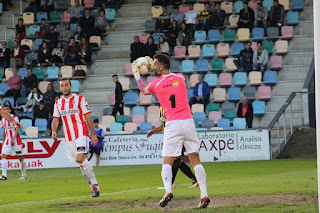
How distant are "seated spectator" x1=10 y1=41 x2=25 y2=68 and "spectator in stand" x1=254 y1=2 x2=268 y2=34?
35.1ft

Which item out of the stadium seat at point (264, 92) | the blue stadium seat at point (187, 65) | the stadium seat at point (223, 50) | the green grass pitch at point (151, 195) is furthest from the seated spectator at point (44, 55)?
the green grass pitch at point (151, 195)

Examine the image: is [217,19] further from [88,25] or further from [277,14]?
[88,25]

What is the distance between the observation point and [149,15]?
30.8m

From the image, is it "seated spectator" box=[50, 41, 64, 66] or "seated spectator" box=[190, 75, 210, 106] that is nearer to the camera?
"seated spectator" box=[190, 75, 210, 106]

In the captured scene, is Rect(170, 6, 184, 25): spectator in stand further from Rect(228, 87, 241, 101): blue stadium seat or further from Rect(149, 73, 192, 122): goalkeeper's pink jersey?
Rect(149, 73, 192, 122): goalkeeper's pink jersey

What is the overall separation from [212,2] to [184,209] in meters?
21.7

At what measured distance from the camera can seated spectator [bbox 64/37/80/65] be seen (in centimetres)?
2866

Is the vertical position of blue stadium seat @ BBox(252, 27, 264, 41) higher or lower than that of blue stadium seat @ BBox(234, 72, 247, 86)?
higher

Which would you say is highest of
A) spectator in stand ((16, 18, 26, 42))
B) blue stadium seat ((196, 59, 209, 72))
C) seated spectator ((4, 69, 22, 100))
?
spectator in stand ((16, 18, 26, 42))

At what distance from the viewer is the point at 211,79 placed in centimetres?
2658

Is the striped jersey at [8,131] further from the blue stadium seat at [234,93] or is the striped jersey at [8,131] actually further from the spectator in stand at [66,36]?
the spectator in stand at [66,36]

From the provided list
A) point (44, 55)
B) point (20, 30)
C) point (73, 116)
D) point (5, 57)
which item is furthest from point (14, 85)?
point (73, 116)

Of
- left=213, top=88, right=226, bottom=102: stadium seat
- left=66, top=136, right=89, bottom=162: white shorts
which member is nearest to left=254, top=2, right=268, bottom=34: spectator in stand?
left=213, top=88, right=226, bottom=102: stadium seat

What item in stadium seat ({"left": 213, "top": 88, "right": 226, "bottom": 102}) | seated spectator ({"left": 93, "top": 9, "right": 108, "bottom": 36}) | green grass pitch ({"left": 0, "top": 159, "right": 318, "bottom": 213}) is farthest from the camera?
seated spectator ({"left": 93, "top": 9, "right": 108, "bottom": 36})
